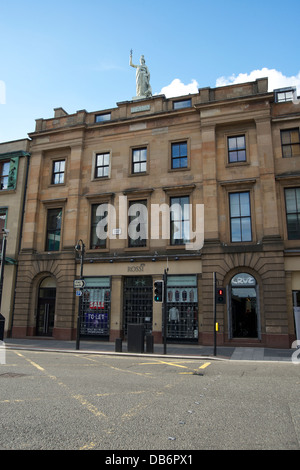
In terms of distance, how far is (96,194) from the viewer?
22.5m

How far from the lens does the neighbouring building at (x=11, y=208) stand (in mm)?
23047

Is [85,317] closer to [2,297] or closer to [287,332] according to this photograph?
[2,297]

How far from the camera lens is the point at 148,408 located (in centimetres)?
636

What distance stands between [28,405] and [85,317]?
15.3m

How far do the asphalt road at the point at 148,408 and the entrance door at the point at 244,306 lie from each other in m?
7.07

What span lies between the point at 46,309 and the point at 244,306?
1272 centimetres

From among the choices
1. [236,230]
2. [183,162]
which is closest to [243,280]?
[236,230]

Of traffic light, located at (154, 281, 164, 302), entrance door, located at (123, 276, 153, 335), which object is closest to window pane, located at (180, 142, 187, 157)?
entrance door, located at (123, 276, 153, 335)

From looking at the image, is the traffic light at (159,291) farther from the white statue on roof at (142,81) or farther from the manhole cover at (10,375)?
the white statue on roof at (142,81)

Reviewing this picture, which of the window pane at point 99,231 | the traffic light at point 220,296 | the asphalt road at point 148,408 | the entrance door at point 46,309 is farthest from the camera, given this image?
the entrance door at point 46,309

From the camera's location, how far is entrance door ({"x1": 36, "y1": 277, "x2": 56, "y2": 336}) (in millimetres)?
22547

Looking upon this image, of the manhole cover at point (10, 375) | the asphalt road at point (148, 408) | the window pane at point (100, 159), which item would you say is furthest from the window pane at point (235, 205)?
the manhole cover at point (10, 375)

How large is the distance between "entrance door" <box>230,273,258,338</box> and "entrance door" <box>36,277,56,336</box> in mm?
11603

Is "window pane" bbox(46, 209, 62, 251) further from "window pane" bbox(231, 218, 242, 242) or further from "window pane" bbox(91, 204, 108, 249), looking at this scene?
"window pane" bbox(231, 218, 242, 242)
